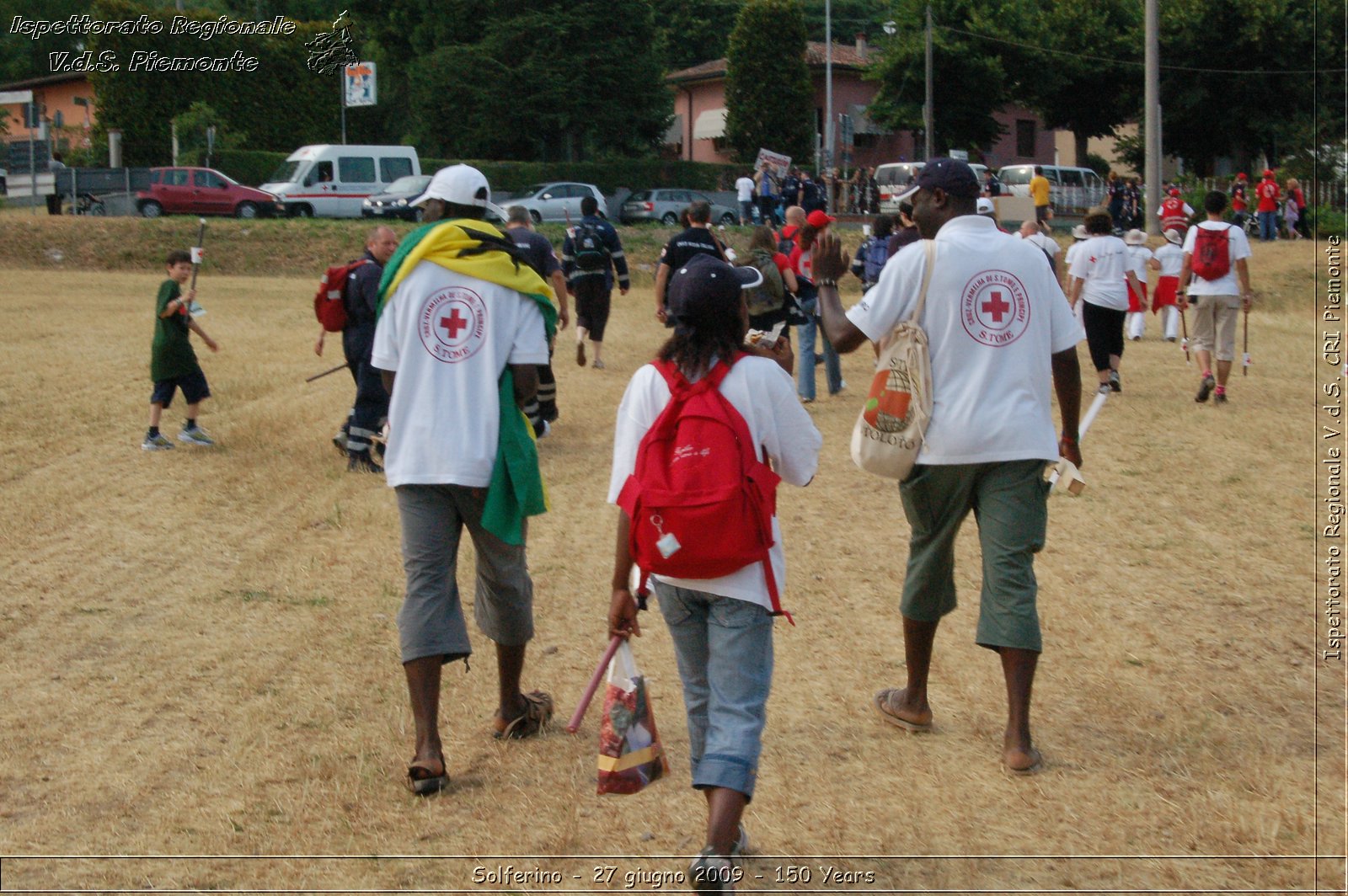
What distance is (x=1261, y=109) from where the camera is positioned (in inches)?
1759

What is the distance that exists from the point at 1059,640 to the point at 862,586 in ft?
4.06

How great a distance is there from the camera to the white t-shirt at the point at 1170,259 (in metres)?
18.1

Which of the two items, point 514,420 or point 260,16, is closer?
point 514,420

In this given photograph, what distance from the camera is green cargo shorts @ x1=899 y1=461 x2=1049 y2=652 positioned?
4.54m

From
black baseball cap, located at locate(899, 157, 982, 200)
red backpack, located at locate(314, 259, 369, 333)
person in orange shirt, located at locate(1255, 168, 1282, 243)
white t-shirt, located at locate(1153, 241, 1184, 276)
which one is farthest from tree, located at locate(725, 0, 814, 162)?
black baseball cap, located at locate(899, 157, 982, 200)

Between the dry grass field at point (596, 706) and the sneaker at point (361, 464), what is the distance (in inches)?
9.4

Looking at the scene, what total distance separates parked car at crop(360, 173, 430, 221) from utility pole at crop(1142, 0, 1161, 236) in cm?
1697

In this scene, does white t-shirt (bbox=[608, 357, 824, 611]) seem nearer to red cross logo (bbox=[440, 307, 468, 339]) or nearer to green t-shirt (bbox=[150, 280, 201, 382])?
red cross logo (bbox=[440, 307, 468, 339])

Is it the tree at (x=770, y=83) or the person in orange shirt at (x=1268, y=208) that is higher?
the tree at (x=770, y=83)

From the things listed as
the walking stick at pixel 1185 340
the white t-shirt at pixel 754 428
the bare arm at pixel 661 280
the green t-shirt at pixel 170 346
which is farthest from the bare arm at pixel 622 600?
the walking stick at pixel 1185 340

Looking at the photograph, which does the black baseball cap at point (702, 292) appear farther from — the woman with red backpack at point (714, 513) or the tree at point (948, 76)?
the tree at point (948, 76)

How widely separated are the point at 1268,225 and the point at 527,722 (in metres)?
27.8

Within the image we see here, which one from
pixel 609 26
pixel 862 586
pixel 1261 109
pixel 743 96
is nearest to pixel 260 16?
pixel 609 26

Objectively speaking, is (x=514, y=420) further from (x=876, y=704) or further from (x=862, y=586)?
(x=862, y=586)
